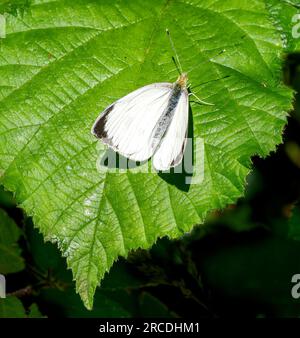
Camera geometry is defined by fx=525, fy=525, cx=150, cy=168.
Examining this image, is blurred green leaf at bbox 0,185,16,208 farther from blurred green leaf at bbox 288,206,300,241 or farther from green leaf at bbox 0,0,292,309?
A: blurred green leaf at bbox 288,206,300,241

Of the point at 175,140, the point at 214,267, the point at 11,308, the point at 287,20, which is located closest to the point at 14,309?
the point at 11,308

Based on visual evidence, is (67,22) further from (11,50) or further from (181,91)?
(181,91)

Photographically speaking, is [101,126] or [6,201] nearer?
[101,126]

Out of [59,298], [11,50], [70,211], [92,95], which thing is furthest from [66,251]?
[59,298]

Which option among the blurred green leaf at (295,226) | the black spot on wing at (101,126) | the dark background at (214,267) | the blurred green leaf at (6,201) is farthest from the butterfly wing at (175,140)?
the blurred green leaf at (6,201)

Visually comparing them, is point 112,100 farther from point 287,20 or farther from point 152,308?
point 152,308

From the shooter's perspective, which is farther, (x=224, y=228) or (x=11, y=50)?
(x=224, y=228)
